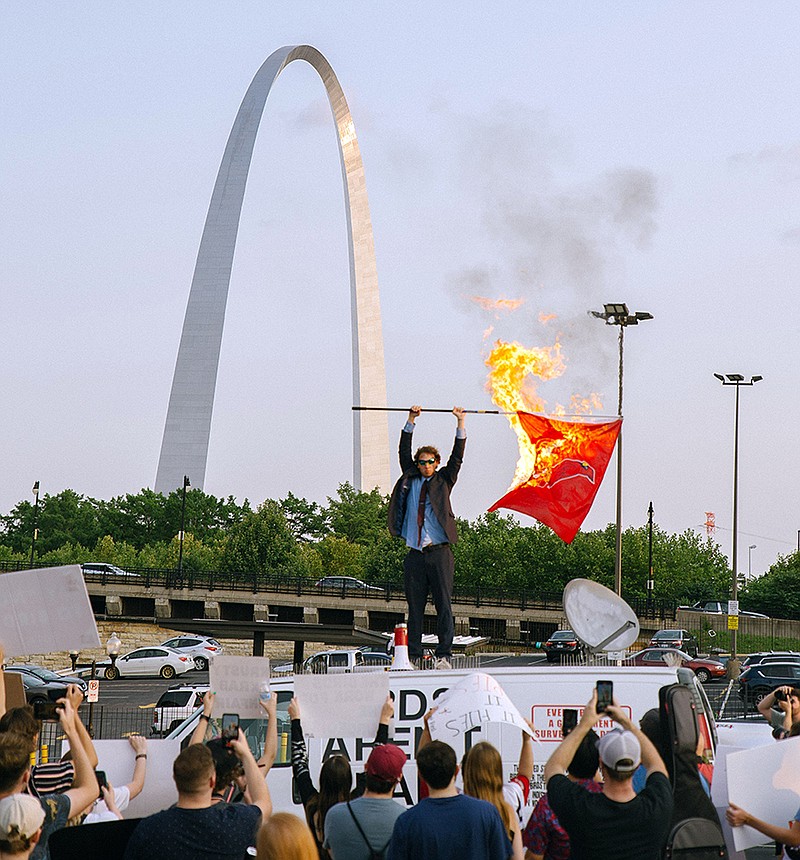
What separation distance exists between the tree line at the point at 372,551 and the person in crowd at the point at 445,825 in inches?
2589

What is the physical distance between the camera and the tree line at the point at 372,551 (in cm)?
7356

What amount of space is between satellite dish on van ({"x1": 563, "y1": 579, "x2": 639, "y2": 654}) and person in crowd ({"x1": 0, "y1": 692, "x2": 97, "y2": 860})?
4.78 metres

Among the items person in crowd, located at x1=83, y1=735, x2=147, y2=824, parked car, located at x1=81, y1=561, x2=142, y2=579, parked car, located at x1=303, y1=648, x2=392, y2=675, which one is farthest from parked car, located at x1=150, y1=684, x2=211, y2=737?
parked car, located at x1=81, y1=561, x2=142, y2=579

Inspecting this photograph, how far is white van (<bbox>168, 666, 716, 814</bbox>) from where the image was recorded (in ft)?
28.0

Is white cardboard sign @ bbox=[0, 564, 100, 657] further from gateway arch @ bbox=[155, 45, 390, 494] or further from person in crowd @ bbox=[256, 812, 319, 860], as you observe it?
gateway arch @ bbox=[155, 45, 390, 494]

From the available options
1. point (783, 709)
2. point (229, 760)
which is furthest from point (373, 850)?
point (783, 709)

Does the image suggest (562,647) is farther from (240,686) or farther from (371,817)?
(371,817)

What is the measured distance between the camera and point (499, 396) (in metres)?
14.0

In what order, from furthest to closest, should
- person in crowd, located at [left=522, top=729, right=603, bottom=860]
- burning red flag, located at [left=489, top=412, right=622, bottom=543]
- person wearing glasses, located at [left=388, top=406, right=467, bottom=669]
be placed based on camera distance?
1. burning red flag, located at [left=489, top=412, right=622, bottom=543]
2. person wearing glasses, located at [left=388, top=406, right=467, bottom=669]
3. person in crowd, located at [left=522, top=729, right=603, bottom=860]

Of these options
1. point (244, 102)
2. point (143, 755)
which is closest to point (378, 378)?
point (244, 102)

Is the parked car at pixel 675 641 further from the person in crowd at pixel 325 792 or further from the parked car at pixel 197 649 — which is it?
the person in crowd at pixel 325 792

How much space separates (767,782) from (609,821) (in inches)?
65.3

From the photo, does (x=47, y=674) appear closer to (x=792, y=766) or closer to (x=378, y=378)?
(x=792, y=766)

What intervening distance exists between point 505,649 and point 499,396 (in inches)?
1890
